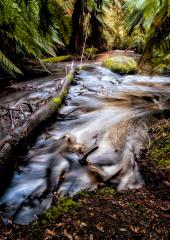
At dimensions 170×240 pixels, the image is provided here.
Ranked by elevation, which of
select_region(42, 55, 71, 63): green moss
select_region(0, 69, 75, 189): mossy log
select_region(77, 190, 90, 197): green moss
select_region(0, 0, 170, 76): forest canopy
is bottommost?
select_region(77, 190, 90, 197): green moss

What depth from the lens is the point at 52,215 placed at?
2189 mm

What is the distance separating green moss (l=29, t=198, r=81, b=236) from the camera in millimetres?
2033

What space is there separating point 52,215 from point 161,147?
1565 mm

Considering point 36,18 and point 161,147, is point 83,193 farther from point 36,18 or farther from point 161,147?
point 36,18

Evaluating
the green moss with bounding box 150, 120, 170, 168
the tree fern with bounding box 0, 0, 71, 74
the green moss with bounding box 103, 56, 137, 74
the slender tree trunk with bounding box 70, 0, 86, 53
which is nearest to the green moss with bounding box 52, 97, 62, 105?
the green moss with bounding box 150, 120, 170, 168

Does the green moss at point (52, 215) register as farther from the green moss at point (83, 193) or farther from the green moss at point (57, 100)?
the green moss at point (57, 100)

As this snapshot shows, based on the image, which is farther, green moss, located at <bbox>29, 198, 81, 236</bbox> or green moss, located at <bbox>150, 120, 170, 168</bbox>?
green moss, located at <bbox>150, 120, 170, 168</bbox>

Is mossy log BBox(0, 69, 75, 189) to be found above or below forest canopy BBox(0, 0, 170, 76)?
below

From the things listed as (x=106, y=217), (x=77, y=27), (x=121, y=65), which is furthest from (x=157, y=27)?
(x=77, y=27)

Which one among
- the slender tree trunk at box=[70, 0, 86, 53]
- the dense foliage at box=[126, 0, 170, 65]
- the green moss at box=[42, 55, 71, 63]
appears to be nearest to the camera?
the dense foliage at box=[126, 0, 170, 65]

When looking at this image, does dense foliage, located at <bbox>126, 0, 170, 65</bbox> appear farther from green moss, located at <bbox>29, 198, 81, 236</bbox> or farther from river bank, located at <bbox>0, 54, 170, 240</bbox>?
green moss, located at <bbox>29, 198, 81, 236</bbox>

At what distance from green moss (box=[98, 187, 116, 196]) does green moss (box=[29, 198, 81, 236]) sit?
293 millimetres

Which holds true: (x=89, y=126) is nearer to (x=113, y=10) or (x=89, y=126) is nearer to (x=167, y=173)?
(x=167, y=173)

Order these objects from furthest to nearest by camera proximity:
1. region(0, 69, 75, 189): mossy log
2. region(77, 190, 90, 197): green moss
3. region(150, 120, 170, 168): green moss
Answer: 1. region(150, 120, 170, 168): green moss
2. region(0, 69, 75, 189): mossy log
3. region(77, 190, 90, 197): green moss
